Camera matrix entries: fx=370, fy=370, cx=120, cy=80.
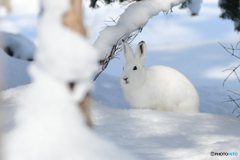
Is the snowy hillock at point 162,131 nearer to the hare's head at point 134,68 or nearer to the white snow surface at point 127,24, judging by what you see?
the hare's head at point 134,68

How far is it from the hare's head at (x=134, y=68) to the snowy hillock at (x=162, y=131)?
501 mm

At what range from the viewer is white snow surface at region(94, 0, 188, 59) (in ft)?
13.8

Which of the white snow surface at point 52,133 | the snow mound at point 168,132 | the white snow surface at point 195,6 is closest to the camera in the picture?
the white snow surface at point 52,133

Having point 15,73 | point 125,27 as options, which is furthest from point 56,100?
point 15,73

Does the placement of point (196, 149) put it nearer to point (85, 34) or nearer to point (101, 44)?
point (85, 34)

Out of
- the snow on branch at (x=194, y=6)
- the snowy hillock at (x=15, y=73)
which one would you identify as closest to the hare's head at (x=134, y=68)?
the snow on branch at (x=194, y=6)

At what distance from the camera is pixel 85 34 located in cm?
248

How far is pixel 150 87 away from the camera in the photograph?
4.12 meters

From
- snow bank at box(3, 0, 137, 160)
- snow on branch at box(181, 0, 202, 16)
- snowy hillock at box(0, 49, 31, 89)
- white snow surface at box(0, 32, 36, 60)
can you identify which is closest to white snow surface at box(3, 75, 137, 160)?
snow bank at box(3, 0, 137, 160)

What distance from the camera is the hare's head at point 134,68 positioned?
13.2 feet

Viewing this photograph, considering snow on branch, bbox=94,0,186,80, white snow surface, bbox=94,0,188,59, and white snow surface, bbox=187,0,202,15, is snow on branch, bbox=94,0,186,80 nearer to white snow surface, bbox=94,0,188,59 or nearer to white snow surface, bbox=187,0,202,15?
white snow surface, bbox=94,0,188,59

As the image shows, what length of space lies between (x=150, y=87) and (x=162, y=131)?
1.13m

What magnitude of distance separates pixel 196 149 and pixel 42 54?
127 cm

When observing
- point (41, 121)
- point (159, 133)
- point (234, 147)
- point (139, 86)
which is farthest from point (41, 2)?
point (139, 86)
